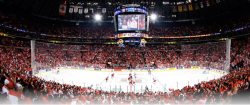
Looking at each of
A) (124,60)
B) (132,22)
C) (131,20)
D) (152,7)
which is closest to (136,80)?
(132,22)

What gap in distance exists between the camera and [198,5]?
35281 mm

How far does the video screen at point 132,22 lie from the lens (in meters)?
21.4

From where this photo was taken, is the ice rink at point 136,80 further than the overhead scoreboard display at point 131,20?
No

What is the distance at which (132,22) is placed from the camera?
70.3ft

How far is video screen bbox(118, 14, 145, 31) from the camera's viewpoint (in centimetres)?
2139

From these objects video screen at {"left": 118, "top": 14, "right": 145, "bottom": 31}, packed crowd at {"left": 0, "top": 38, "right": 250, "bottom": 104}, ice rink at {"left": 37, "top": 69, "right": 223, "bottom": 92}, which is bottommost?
ice rink at {"left": 37, "top": 69, "right": 223, "bottom": 92}

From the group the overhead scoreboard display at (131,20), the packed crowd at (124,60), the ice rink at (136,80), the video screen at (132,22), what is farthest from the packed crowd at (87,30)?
the video screen at (132,22)

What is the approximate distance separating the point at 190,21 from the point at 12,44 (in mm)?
51008

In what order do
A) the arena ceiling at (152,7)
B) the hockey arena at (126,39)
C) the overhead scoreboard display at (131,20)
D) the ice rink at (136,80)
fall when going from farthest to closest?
1. the arena ceiling at (152,7)
2. the hockey arena at (126,39)
3. the overhead scoreboard display at (131,20)
4. the ice rink at (136,80)

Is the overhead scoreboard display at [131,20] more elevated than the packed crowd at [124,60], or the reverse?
the overhead scoreboard display at [131,20]

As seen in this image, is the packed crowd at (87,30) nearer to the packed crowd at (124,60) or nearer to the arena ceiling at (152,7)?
the arena ceiling at (152,7)

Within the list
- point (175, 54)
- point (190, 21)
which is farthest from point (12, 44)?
point (190, 21)

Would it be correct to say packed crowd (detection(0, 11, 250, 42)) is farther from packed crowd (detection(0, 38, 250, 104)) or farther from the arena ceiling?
packed crowd (detection(0, 38, 250, 104))

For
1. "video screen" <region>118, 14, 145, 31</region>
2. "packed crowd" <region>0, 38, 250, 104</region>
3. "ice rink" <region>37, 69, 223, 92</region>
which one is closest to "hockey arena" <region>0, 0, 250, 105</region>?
"video screen" <region>118, 14, 145, 31</region>
